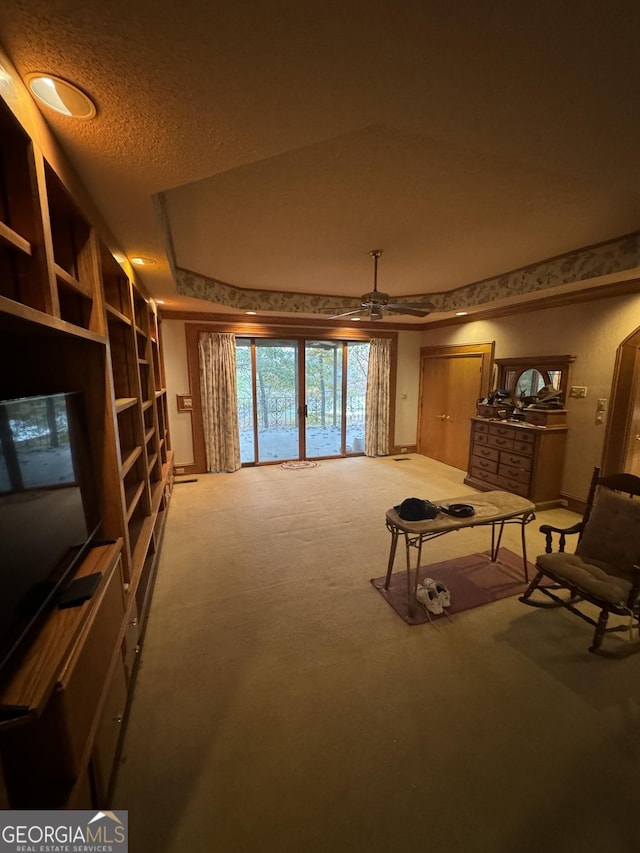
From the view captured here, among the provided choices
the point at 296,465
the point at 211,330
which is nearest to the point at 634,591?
the point at 296,465

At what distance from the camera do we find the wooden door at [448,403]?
207 inches

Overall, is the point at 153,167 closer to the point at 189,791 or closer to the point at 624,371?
the point at 189,791

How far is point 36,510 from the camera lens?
112 centimetres

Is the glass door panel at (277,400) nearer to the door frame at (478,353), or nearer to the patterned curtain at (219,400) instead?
the patterned curtain at (219,400)

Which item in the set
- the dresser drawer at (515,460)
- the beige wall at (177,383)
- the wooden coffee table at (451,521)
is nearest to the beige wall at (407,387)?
the dresser drawer at (515,460)

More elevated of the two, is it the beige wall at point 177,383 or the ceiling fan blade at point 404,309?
the ceiling fan blade at point 404,309

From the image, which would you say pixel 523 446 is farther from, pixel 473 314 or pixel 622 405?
pixel 473 314

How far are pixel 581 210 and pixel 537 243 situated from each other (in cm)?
64

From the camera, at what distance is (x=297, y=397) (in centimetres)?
579

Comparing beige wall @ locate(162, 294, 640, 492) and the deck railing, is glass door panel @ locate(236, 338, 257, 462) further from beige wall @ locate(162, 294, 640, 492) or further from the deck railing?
beige wall @ locate(162, 294, 640, 492)

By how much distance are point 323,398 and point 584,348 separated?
366 centimetres

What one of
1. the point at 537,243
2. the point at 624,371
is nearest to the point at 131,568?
the point at 537,243

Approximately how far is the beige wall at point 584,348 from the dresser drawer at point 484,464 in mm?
728

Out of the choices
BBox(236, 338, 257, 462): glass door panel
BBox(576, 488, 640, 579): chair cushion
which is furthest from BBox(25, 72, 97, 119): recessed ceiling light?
BBox(236, 338, 257, 462): glass door panel
